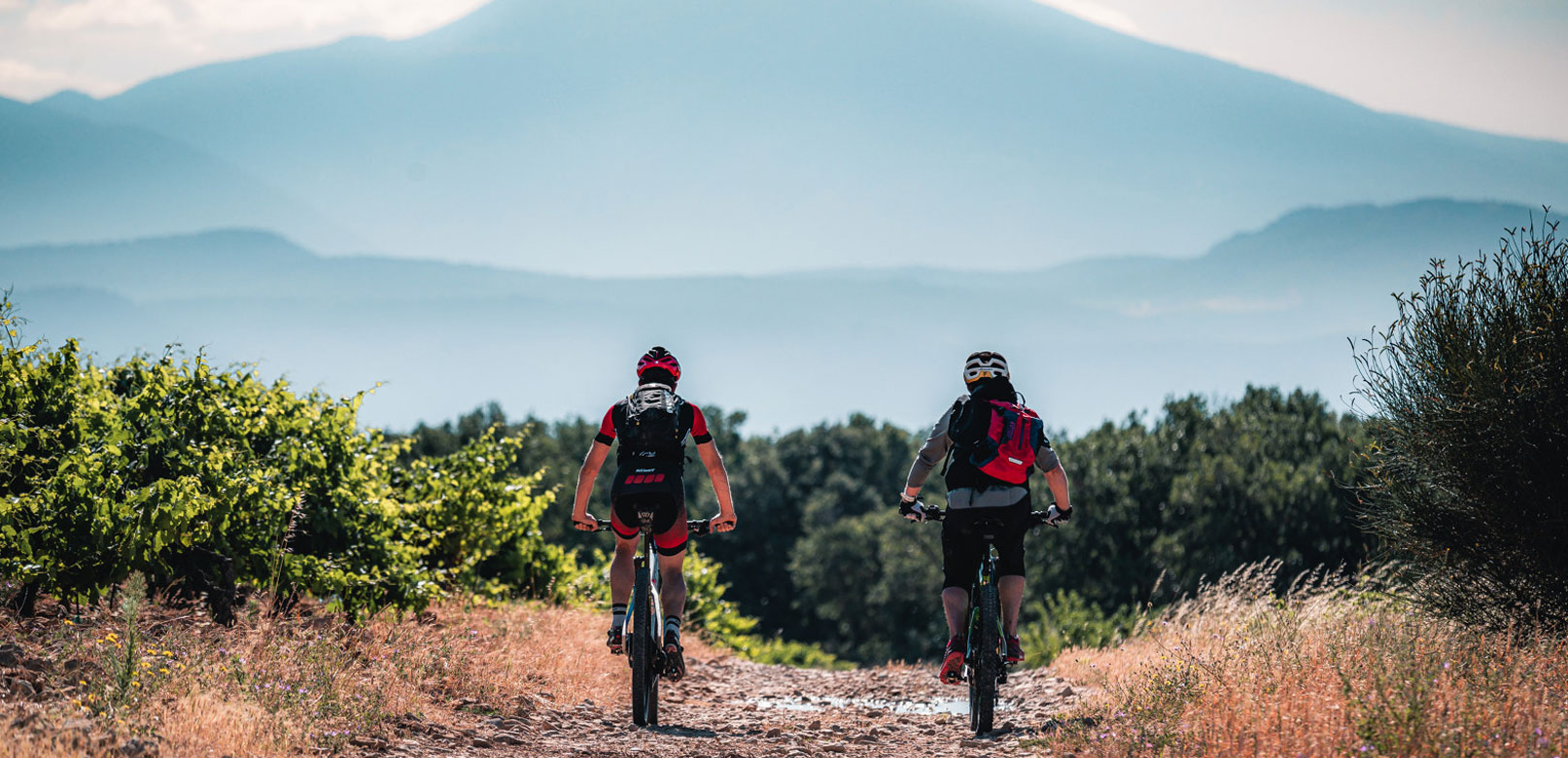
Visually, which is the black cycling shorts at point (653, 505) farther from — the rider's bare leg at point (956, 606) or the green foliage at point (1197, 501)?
the green foliage at point (1197, 501)

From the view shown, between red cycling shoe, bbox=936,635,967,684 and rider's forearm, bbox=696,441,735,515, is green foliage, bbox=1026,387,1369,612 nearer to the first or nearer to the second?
red cycling shoe, bbox=936,635,967,684

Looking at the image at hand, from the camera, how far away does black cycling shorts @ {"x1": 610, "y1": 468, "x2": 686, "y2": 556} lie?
7289 mm

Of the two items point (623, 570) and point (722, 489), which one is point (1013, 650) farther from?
point (623, 570)

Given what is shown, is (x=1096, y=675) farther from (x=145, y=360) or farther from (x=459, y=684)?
(x=145, y=360)

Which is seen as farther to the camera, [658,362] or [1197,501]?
[1197,501]

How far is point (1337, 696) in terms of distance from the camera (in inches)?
242

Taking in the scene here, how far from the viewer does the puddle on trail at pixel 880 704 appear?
9.39 meters

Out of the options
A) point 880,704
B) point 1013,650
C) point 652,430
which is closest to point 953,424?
point 1013,650

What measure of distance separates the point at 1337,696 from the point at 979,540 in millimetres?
2174

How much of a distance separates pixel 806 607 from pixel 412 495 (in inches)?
1438

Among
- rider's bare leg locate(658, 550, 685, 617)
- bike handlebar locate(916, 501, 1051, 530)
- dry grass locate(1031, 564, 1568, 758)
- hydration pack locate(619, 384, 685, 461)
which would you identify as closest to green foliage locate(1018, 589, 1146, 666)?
dry grass locate(1031, 564, 1568, 758)

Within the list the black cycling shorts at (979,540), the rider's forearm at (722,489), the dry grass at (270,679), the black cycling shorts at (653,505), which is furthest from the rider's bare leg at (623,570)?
the black cycling shorts at (979,540)

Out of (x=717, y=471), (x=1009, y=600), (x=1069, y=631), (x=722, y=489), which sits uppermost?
(x=717, y=471)

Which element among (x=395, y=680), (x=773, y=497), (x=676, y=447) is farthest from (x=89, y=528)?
(x=773, y=497)
